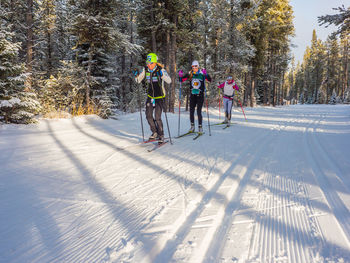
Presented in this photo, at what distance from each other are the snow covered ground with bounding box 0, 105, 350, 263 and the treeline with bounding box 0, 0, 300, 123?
4402mm

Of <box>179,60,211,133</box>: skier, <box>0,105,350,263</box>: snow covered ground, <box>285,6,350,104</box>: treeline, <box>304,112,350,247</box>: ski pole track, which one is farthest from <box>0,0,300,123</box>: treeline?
<box>285,6,350,104</box>: treeline

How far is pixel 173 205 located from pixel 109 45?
10281 millimetres

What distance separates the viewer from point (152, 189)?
2.91 m

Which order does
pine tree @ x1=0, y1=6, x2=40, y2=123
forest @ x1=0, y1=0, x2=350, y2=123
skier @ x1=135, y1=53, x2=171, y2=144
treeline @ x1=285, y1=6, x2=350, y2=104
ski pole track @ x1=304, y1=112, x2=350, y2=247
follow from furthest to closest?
1. treeline @ x1=285, y1=6, x2=350, y2=104
2. forest @ x1=0, y1=0, x2=350, y2=123
3. pine tree @ x1=0, y1=6, x2=40, y2=123
4. skier @ x1=135, y1=53, x2=171, y2=144
5. ski pole track @ x1=304, y1=112, x2=350, y2=247

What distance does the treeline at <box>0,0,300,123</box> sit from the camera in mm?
7287

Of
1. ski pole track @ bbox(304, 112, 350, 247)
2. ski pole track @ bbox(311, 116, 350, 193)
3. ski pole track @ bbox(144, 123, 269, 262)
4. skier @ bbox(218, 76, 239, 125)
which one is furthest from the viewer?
skier @ bbox(218, 76, 239, 125)

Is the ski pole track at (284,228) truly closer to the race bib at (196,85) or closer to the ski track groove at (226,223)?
the ski track groove at (226,223)

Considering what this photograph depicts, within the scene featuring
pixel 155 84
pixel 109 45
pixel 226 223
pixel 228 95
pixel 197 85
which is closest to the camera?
pixel 226 223

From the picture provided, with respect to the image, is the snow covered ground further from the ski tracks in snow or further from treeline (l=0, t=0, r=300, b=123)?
treeline (l=0, t=0, r=300, b=123)

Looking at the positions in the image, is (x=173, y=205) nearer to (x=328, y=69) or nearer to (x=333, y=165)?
(x=333, y=165)

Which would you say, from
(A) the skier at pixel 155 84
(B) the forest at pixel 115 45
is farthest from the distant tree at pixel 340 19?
(A) the skier at pixel 155 84

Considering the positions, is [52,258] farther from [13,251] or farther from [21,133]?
[21,133]

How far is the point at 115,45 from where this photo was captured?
34.0ft

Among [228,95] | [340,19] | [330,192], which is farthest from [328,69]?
[330,192]
